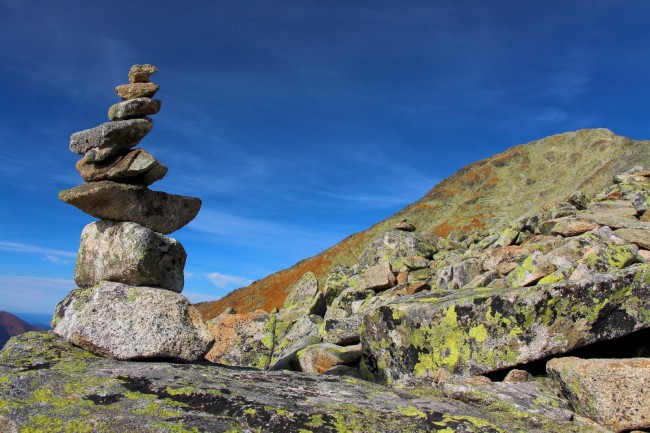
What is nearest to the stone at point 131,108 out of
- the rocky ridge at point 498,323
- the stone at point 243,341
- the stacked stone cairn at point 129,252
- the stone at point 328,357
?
the stacked stone cairn at point 129,252

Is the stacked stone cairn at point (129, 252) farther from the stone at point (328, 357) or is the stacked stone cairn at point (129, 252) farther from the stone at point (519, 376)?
the stone at point (519, 376)

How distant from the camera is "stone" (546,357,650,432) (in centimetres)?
819

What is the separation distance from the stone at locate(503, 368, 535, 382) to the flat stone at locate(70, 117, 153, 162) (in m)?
12.4

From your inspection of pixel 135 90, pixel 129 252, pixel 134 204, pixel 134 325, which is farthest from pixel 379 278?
pixel 134 325

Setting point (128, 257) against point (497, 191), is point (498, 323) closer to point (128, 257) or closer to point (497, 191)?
point (128, 257)

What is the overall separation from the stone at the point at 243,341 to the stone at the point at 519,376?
1186 cm

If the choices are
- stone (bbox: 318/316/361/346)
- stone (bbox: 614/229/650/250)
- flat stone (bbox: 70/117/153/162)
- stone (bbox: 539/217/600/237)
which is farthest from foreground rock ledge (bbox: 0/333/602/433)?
stone (bbox: 539/217/600/237)

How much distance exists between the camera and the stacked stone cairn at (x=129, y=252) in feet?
35.2

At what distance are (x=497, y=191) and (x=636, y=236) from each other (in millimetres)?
85155

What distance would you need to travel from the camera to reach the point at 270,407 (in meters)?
7.73

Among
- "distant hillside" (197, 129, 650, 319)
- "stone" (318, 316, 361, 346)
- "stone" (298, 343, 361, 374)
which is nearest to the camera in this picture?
"stone" (298, 343, 361, 374)

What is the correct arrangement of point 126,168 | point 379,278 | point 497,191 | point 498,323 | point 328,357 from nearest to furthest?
1. point 498,323
2. point 126,168
3. point 328,357
4. point 379,278
5. point 497,191

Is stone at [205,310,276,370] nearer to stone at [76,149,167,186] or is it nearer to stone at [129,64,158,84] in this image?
stone at [76,149,167,186]

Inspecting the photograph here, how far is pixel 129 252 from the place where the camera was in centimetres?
1251
